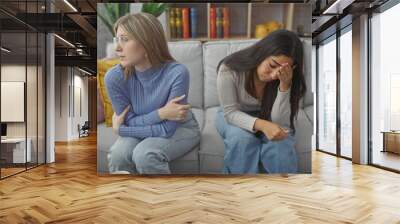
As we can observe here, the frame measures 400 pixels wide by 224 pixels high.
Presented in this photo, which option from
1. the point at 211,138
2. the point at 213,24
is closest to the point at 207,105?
the point at 211,138

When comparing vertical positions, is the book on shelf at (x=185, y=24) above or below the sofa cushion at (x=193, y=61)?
above

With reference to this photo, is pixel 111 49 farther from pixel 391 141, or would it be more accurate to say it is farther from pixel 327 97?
pixel 327 97

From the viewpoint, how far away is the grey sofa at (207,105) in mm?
6340

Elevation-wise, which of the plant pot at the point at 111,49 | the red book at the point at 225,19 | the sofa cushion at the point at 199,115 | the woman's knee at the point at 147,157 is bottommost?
the woman's knee at the point at 147,157

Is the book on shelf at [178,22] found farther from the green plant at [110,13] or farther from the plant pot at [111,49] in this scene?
the plant pot at [111,49]

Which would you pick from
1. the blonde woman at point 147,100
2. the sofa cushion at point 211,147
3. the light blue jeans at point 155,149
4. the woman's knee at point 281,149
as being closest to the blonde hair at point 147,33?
the blonde woman at point 147,100

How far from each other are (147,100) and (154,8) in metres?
1.42

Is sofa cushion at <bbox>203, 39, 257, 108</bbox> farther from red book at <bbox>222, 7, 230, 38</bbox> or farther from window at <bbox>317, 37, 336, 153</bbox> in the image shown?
window at <bbox>317, 37, 336, 153</bbox>

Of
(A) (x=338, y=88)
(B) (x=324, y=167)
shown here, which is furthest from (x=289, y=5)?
(A) (x=338, y=88)

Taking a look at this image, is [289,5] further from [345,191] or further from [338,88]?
[338,88]

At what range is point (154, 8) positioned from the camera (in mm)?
6332

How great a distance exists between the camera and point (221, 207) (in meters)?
4.60

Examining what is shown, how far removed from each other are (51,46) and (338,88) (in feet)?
21.8

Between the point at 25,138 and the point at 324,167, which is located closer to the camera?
the point at 25,138
